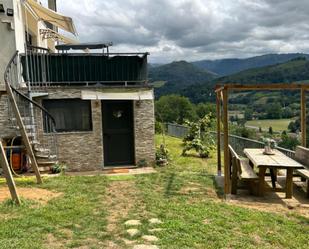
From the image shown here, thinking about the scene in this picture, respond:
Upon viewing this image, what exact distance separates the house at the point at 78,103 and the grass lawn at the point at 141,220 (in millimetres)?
2480

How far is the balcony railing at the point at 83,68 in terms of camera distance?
35.3ft

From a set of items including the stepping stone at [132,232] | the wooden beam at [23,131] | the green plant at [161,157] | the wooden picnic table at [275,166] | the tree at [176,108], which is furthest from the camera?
the tree at [176,108]

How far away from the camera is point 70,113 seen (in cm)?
1102

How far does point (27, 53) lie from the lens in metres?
10.5

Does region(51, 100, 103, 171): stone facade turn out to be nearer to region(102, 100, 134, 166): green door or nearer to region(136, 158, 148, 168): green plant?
region(102, 100, 134, 166): green door

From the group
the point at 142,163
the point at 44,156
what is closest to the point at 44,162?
the point at 44,156

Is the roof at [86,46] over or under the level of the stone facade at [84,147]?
over

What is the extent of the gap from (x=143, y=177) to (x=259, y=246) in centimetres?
511

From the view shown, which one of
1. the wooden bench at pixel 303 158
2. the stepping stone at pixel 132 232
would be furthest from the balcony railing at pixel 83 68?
the stepping stone at pixel 132 232

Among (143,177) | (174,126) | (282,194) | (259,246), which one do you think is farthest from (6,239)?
(174,126)

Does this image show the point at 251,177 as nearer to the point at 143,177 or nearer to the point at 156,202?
the point at 156,202

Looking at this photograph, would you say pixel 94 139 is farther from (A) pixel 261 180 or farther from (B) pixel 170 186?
(A) pixel 261 180

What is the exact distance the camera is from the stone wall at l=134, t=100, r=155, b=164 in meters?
11.3

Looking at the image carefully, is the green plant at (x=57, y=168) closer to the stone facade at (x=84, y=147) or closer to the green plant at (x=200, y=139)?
the stone facade at (x=84, y=147)
